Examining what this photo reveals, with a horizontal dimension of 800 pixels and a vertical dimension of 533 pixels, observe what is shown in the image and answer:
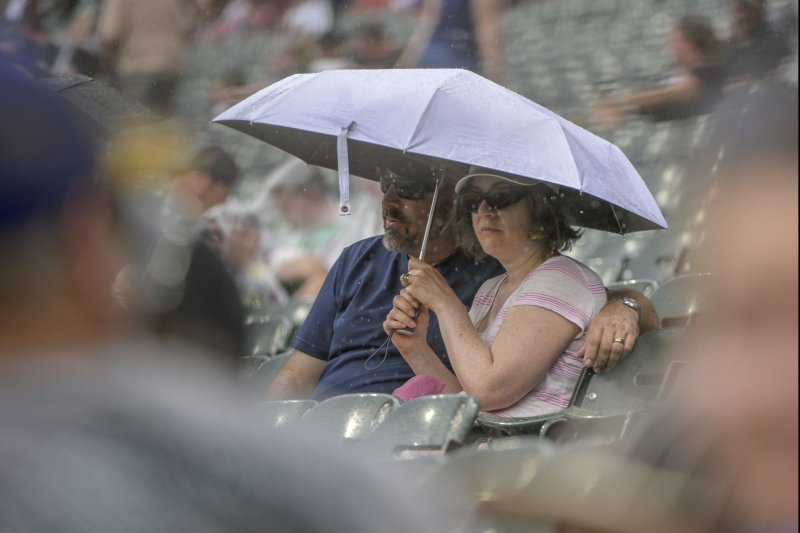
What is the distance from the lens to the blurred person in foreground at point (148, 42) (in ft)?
23.8

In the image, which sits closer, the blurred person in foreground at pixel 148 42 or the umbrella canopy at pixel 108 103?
the umbrella canopy at pixel 108 103

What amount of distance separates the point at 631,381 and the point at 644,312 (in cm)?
28

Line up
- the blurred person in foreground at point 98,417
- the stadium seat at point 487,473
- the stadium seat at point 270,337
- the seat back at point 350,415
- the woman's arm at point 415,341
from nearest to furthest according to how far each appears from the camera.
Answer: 1. the blurred person in foreground at point 98,417
2. the stadium seat at point 487,473
3. the seat back at point 350,415
4. the woman's arm at point 415,341
5. the stadium seat at point 270,337

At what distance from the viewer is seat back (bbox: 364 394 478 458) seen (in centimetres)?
252

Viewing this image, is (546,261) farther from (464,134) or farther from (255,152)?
(255,152)

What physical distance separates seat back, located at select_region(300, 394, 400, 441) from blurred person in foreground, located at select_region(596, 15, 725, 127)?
2.26 meters

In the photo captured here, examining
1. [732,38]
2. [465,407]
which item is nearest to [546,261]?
[465,407]

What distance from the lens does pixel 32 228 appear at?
2.95 feet

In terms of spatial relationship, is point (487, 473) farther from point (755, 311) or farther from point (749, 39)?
Result: point (749, 39)

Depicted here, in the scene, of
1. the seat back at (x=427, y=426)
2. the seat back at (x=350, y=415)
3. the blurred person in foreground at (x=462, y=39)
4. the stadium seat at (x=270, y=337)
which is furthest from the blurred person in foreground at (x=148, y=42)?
the seat back at (x=427, y=426)

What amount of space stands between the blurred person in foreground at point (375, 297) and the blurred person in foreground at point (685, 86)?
134 centimetres

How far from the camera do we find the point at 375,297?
3.92 meters

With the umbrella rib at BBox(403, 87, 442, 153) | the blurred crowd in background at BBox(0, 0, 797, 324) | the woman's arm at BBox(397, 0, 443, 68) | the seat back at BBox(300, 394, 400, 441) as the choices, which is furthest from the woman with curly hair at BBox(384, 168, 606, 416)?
the woman's arm at BBox(397, 0, 443, 68)

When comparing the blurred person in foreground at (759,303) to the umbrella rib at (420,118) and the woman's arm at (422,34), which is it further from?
the woman's arm at (422,34)
